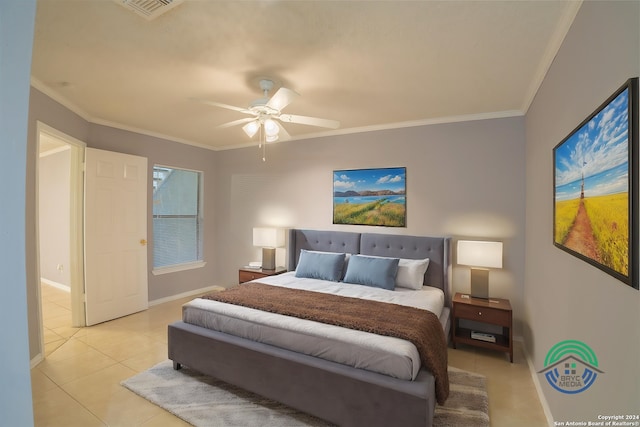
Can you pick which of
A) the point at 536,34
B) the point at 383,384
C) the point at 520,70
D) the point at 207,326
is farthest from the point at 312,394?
the point at 520,70

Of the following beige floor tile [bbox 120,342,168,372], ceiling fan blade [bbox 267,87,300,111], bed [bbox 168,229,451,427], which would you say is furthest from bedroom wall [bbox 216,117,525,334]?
beige floor tile [bbox 120,342,168,372]

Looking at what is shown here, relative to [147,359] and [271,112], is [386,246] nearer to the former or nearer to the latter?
[271,112]

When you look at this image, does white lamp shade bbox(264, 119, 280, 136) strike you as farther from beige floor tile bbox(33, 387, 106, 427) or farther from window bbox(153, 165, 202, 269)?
window bbox(153, 165, 202, 269)

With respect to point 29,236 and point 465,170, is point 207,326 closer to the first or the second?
point 29,236

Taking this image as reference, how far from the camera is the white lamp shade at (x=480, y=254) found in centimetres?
310

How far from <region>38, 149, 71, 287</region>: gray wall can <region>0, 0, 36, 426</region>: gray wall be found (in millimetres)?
6155

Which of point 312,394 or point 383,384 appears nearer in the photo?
point 383,384

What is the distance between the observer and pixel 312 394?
2008 mm

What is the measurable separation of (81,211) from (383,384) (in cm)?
393

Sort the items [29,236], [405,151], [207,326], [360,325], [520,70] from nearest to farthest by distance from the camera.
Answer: [360,325]
[520,70]
[207,326]
[29,236]
[405,151]

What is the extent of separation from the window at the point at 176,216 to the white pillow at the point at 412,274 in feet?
11.5

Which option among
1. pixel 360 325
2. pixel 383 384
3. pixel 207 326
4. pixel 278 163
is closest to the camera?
pixel 383 384

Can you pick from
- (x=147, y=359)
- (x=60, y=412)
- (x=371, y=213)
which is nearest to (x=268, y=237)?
(x=371, y=213)

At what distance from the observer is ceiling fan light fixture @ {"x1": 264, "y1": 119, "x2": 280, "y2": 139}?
2646mm
